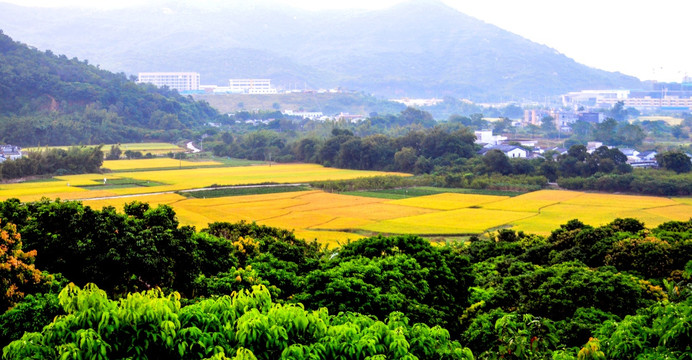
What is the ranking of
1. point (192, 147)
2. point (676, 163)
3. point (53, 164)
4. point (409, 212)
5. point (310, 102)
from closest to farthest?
point (409, 212) → point (676, 163) → point (53, 164) → point (192, 147) → point (310, 102)

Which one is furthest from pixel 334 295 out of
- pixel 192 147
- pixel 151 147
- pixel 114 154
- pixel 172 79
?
pixel 172 79

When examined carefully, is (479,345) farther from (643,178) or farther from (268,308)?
(643,178)

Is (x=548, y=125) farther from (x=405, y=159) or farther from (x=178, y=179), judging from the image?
(x=178, y=179)

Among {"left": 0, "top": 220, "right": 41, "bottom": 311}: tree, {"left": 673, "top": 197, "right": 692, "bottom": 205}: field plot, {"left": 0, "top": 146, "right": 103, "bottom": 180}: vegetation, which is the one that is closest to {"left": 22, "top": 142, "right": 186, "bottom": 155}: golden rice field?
{"left": 0, "top": 146, "right": 103, "bottom": 180}: vegetation

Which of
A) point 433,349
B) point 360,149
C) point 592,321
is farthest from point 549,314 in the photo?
point 360,149

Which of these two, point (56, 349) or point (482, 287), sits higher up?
point (56, 349)

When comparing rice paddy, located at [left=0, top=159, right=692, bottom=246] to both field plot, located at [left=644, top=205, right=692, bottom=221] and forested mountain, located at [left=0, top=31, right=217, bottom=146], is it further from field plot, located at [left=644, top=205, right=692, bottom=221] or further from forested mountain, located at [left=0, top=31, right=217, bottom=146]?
forested mountain, located at [left=0, top=31, right=217, bottom=146]

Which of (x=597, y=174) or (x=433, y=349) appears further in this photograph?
(x=597, y=174)
